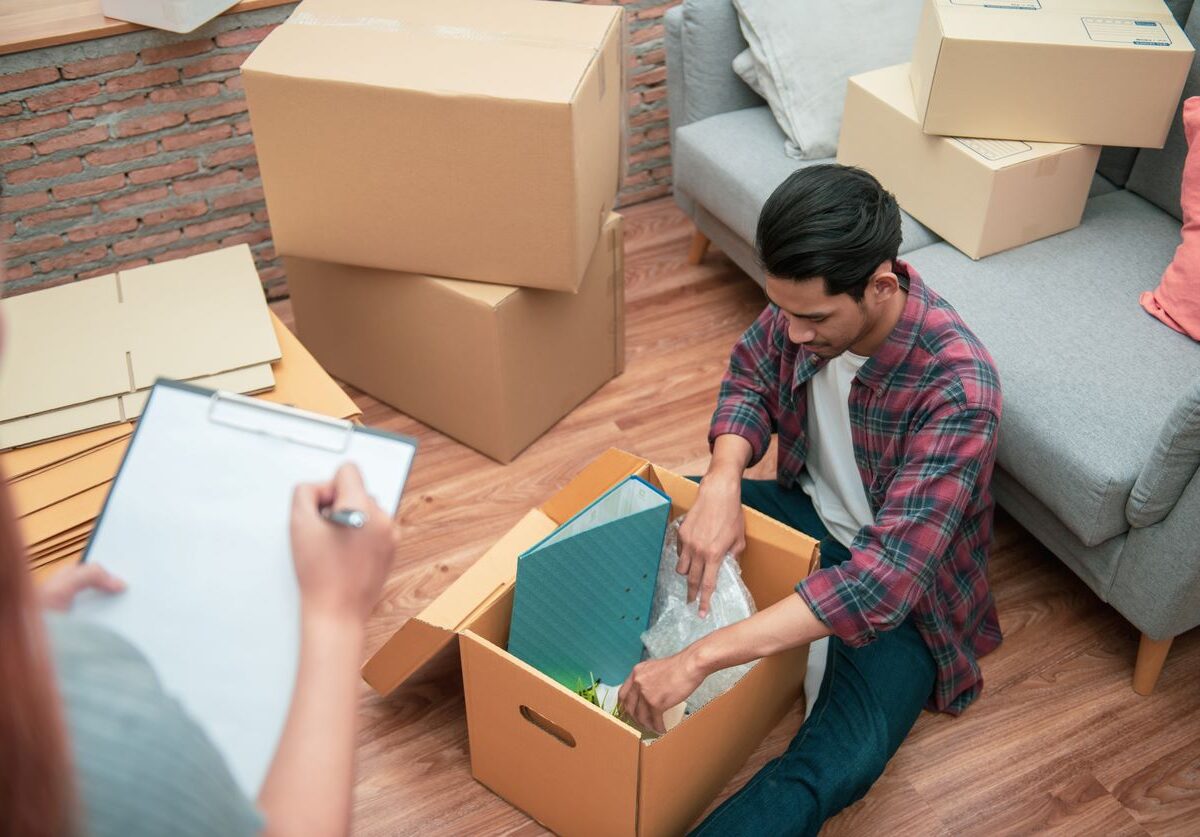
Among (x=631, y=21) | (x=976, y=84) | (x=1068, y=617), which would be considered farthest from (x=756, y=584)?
(x=631, y=21)

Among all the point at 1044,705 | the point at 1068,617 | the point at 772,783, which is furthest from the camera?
the point at 1068,617

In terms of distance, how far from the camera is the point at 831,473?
1676mm

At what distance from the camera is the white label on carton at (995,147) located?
1943 mm

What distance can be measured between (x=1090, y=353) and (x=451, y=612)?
3.44ft

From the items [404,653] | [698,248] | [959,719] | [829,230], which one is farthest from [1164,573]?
[698,248]

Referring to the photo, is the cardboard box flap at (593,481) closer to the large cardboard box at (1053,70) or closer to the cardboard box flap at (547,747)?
the cardboard box flap at (547,747)

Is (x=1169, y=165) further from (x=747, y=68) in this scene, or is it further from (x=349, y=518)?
(x=349, y=518)

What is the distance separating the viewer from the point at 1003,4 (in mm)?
1982

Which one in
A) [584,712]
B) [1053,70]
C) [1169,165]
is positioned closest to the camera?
[584,712]

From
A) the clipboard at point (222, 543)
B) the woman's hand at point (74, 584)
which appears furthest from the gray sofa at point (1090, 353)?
the woman's hand at point (74, 584)

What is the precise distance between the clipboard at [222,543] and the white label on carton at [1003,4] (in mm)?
1456

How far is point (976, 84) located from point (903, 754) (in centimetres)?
109

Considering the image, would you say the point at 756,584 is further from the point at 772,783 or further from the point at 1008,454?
the point at 1008,454

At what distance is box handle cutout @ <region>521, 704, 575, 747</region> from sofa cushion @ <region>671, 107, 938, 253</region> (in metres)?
1.13
